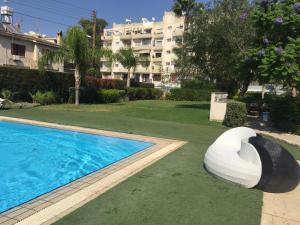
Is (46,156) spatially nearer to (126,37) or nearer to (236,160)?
(236,160)

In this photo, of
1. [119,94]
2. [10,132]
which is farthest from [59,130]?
[119,94]

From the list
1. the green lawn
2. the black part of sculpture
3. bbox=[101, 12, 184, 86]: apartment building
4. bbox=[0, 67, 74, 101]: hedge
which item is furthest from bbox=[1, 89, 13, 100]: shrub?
bbox=[101, 12, 184, 86]: apartment building

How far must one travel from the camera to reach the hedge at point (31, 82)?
2152 cm

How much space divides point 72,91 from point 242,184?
21.3m

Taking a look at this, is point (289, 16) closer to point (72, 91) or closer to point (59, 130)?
point (59, 130)

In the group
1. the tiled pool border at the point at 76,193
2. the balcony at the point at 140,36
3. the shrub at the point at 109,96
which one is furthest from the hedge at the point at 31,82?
the balcony at the point at 140,36

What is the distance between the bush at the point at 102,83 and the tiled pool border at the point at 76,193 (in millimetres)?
21545

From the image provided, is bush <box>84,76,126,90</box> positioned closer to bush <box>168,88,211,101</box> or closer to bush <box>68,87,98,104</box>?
bush <box>68,87,98,104</box>

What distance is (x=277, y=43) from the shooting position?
540 inches

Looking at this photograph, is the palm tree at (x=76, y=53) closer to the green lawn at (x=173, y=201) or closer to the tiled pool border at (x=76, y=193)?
the tiled pool border at (x=76, y=193)

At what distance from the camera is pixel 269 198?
5.89 metres

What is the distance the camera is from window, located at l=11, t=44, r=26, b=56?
34.9 meters

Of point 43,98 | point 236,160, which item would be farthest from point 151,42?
point 236,160

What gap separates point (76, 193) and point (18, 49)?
113ft
